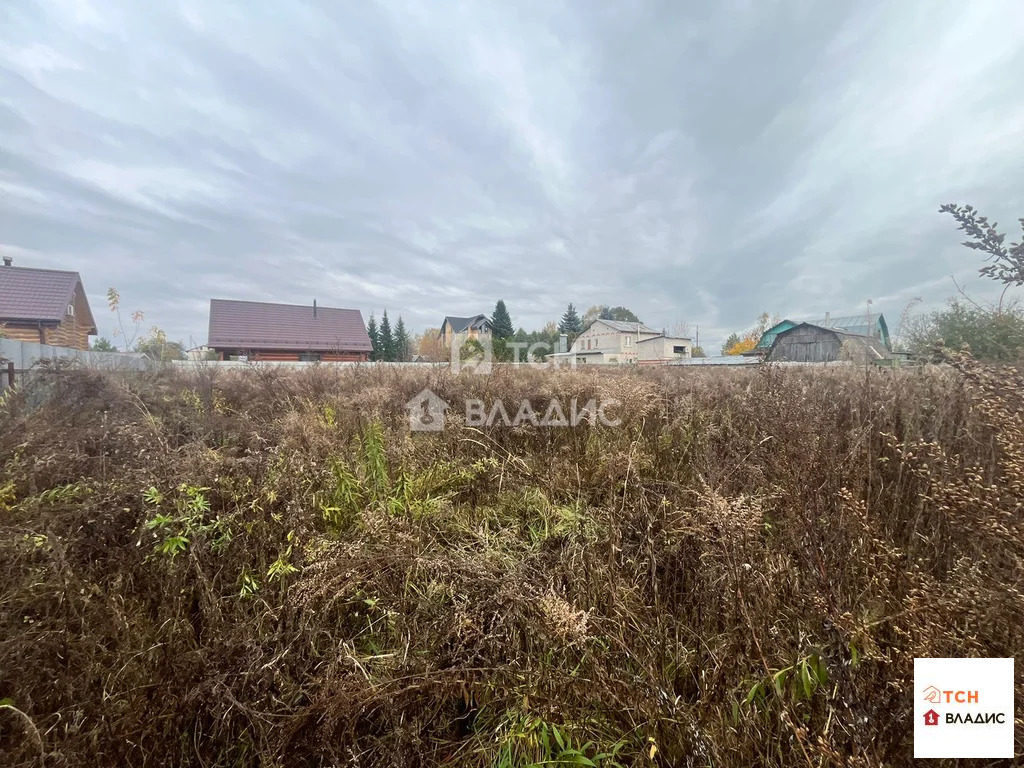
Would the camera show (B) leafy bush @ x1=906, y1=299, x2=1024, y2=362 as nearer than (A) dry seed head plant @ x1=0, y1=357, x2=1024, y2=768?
No

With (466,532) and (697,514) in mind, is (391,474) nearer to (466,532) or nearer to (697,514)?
(466,532)

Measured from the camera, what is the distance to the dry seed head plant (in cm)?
108

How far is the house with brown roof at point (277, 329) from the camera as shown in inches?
1048

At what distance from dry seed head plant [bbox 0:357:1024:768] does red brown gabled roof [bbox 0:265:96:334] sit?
2079cm

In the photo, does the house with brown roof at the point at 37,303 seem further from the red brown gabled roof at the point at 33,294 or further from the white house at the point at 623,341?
the white house at the point at 623,341

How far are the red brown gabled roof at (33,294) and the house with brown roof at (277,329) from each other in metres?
8.94

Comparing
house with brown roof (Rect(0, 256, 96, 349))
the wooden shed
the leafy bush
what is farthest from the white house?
house with brown roof (Rect(0, 256, 96, 349))

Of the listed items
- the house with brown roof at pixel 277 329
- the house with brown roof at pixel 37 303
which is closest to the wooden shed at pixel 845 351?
the house with brown roof at pixel 37 303

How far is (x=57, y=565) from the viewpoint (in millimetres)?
1518

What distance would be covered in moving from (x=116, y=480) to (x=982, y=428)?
16.2ft

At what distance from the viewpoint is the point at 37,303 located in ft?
50.7

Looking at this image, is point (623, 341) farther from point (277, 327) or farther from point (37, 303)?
point (37, 303)

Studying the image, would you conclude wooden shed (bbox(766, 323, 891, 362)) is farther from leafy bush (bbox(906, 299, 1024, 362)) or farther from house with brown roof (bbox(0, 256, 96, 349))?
house with brown roof (bbox(0, 256, 96, 349))

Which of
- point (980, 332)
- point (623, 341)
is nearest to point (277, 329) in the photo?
point (623, 341)
